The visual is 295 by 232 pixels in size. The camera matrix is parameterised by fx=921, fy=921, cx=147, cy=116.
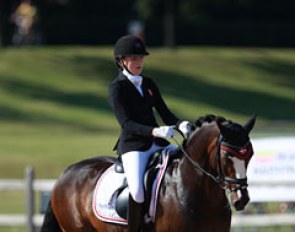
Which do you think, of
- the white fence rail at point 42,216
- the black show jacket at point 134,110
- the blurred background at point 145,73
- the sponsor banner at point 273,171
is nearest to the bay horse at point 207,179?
the black show jacket at point 134,110

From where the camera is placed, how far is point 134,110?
8211 mm

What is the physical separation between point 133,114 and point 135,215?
90 cm

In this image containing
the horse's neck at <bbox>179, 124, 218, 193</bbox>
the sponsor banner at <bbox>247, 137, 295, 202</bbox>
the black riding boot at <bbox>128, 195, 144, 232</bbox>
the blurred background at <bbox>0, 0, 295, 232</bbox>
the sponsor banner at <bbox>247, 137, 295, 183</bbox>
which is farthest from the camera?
the blurred background at <bbox>0, 0, 295, 232</bbox>

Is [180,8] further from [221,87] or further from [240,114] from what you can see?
[240,114]

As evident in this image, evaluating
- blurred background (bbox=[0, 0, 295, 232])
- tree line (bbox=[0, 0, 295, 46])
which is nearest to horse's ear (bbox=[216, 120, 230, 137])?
blurred background (bbox=[0, 0, 295, 232])

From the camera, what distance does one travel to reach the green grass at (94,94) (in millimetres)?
25578

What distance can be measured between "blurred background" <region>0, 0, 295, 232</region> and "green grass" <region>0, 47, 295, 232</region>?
0.05 m

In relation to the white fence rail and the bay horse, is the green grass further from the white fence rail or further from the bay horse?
the bay horse

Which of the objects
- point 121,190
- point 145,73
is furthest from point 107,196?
point 145,73

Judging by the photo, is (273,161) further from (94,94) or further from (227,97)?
(227,97)

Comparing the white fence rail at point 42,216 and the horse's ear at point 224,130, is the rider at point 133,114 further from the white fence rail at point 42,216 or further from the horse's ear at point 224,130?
the white fence rail at point 42,216

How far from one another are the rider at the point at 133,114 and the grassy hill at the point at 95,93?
15.0 metres

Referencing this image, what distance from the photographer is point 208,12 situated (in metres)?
52.4

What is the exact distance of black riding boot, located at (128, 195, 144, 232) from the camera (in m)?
8.23
